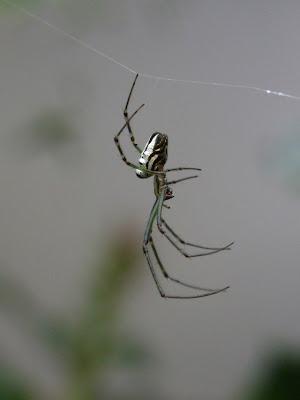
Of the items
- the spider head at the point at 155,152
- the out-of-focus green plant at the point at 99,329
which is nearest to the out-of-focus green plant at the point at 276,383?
the out-of-focus green plant at the point at 99,329

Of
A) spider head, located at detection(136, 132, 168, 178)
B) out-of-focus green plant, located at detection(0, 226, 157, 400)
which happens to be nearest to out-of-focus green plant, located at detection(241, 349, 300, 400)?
out-of-focus green plant, located at detection(0, 226, 157, 400)

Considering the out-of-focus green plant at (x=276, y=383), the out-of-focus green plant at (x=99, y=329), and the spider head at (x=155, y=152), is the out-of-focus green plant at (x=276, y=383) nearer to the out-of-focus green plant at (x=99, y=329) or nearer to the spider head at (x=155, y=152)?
the out-of-focus green plant at (x=99, y=329)

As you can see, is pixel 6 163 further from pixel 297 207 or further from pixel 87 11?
pixel 297 207

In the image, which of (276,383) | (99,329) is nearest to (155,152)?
(99,329)

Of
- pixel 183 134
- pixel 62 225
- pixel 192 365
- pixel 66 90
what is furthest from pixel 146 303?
pixel 66 90

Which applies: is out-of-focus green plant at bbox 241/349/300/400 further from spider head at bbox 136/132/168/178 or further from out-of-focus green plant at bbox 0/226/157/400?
spider head at bbox 136/132/168/178

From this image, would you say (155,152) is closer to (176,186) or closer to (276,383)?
(276,383)
